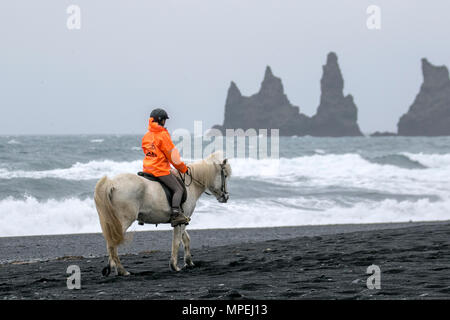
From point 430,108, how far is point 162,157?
492 feet

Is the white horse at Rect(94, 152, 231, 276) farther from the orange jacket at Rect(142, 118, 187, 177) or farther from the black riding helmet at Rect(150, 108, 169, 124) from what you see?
the black riding helmet at Rect(150, 108, 169, 124)

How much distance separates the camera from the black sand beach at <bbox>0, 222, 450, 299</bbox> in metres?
6.58

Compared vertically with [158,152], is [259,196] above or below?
below

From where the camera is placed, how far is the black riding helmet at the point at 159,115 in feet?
28.2

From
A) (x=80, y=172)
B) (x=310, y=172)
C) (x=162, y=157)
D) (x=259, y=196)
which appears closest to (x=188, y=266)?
(x=162, y=157)

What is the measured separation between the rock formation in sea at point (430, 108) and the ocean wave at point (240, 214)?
126 metres

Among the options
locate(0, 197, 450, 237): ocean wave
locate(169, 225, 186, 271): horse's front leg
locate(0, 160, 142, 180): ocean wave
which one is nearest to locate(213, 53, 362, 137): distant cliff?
locate(0, 160, 142, 180): ocean wave

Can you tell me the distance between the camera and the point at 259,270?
8562 millimetres

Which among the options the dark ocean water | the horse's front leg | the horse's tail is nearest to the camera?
the horse's tail

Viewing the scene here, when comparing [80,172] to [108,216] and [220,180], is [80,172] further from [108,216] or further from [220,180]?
[108,216]
